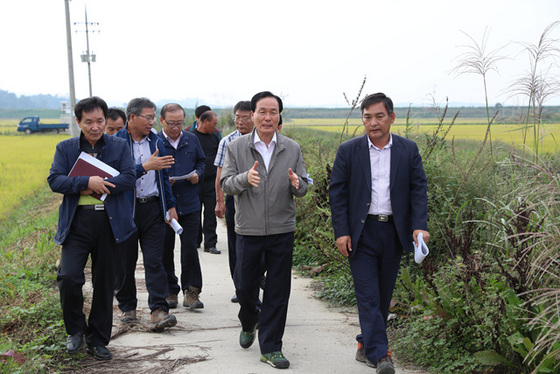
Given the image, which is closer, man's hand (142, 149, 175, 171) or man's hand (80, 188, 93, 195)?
man's hand (80, 188, 93, 195)

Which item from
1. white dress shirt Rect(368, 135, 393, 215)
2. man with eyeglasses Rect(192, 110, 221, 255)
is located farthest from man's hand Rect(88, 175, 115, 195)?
man with eyeglasses Rect(192, 110, 221, 255)

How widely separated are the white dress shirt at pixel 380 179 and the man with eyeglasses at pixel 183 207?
257cm

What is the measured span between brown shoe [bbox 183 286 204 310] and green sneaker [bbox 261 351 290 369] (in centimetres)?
179

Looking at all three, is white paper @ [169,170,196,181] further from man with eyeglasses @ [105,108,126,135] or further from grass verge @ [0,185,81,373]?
grass verge @ [0,185,81,373]

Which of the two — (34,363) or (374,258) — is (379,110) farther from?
(34,363)

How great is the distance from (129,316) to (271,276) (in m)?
1.86

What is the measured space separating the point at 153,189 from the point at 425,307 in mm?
2778

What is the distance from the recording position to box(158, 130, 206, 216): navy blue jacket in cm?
669

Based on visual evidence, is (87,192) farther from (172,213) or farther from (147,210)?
(172,213)

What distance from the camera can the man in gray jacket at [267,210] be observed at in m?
4.93

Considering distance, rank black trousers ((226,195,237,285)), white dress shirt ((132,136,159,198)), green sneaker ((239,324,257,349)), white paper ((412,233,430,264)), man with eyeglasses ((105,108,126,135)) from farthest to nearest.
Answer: man with eyeglasses ((105,108,126,135)), black trousers ((226,195,237,285)), white dress shirt ((132,136,159,198)), green sneaker ((239,324,257,349)), white paper ((412,233,430,264))

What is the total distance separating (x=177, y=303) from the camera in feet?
22.5

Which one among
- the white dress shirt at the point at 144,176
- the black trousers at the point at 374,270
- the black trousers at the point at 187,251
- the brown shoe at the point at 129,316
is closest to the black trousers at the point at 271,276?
the black trousers at the point at 374,270

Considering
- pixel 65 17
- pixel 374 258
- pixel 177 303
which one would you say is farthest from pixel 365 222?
pixel 65 17
